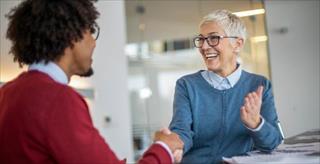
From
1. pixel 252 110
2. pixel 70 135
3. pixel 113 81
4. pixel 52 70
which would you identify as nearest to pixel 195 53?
pixel 113 81

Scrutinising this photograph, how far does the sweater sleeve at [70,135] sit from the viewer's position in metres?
0.97

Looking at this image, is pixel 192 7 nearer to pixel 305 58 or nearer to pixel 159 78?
pixel 159 78

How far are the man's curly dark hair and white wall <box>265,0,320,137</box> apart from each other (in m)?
4.61

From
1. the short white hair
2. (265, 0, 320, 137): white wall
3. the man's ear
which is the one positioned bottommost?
(265, 0, 320, 137): white wall

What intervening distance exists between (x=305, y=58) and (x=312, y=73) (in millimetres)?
212

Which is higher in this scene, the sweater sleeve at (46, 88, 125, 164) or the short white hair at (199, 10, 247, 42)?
the short white hair at (199, 10, 247, 42)

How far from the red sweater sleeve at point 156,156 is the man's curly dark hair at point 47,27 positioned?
0.35 metres

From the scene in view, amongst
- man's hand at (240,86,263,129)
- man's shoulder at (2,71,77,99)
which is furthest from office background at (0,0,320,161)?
man's shoulder at (2,71,77,99)

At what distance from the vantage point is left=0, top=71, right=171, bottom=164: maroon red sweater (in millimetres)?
973

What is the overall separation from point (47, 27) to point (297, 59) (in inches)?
193

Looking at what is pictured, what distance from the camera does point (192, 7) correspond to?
223 inches

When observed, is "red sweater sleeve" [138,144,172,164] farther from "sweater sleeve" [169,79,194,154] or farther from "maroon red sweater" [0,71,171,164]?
"sweater sleeve" [169,79,194,154]

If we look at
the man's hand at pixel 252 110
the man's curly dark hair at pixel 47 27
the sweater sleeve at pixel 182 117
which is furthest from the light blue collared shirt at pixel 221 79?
the man's curly dark hair at pixel 47 27

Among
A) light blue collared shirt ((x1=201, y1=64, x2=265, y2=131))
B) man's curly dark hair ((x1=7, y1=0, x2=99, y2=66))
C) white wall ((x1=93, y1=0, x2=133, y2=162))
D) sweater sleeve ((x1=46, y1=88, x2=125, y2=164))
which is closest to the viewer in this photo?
sweater sleeve ((x1=46, y1=88, x2=125, y2=164))
